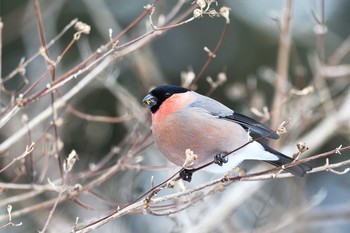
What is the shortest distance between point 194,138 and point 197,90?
297cm

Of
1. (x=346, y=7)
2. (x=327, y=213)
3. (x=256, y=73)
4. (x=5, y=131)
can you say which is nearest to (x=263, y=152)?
(x=327, y=213)

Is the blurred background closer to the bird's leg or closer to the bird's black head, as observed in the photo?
the bird's black head

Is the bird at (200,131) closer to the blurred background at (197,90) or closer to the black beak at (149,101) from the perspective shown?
the black beak at (149,101)

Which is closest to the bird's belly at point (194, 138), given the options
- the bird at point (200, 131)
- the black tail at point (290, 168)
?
the bird at point (200, 131)

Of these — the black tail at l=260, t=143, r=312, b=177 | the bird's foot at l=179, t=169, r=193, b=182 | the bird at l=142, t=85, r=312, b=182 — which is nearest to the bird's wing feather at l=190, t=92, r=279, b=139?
the bird at l=142, t=85, r=312, b=182

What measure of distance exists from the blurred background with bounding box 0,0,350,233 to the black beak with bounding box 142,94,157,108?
0.15m

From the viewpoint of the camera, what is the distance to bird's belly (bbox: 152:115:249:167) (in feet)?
8.19

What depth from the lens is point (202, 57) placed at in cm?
602

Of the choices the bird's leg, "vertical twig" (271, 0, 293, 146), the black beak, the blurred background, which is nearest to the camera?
the bird's leg

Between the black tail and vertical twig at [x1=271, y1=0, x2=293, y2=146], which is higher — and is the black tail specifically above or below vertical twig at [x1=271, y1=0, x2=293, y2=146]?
below

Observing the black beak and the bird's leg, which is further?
the black beak

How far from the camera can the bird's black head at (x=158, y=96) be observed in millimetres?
2630

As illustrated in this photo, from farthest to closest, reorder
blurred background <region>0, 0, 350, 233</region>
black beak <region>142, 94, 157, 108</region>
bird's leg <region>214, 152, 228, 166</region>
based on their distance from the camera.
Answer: blurred background <region>0, 0, 350, 233</region> < black beak <region>142, 94, 157, 108</region> < bird's leg <region>214, 152, 228, 166</region>

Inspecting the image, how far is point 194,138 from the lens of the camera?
8.23ft
